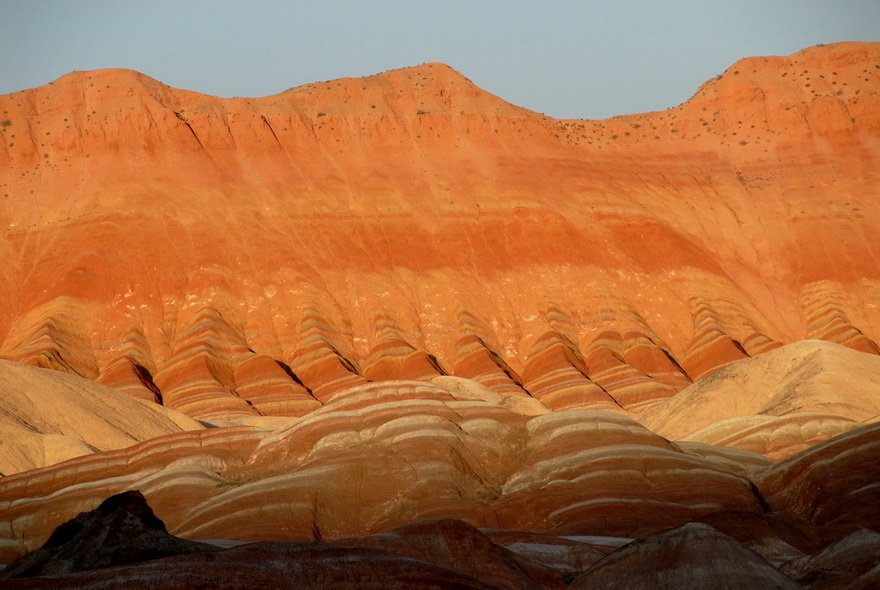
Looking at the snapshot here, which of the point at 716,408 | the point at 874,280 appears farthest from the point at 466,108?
the point at 716,408

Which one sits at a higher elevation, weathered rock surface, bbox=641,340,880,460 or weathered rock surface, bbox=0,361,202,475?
weathered rock surface, bbox=0,361,202,475

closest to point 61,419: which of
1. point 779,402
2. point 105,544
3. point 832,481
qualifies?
point 832,481

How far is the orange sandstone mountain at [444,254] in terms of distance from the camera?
177 feet

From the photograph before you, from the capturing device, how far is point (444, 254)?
74.9 meters

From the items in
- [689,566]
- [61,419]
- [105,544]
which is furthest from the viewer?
[61,419]

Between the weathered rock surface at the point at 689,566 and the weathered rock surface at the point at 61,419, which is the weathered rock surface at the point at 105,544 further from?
the weathered rock surface at the point at 61,419

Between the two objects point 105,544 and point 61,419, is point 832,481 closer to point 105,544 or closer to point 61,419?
point 105,544

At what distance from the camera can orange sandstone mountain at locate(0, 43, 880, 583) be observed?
54.0 m

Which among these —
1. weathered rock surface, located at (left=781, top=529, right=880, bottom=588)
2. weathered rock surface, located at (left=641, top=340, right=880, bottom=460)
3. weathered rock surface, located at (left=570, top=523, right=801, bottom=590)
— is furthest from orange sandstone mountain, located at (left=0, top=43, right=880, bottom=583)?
weathered rock surface, located at (left=570, top=523, right=801, bottom=590)

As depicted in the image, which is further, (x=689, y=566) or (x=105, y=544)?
(x=105, y=544)

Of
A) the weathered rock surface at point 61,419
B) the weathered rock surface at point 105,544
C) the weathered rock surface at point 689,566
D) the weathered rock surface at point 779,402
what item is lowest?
the weathered rock surface at point 779,402

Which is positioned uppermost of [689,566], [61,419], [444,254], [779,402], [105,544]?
[444,254]

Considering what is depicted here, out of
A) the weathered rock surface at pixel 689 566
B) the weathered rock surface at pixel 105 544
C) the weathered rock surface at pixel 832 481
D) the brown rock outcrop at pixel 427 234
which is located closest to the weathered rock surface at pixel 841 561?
the weathered rock surface at pixel 689 566

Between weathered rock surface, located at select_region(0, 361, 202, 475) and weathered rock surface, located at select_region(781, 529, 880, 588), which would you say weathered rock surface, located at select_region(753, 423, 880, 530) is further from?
weathered rock surface, located at select_region(0, 361, 202, 475)
